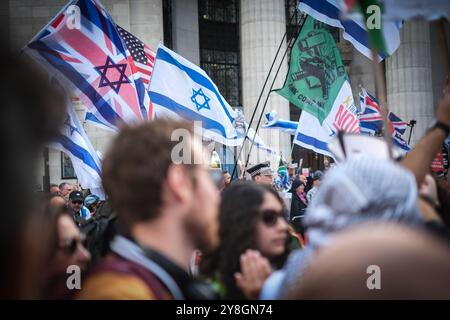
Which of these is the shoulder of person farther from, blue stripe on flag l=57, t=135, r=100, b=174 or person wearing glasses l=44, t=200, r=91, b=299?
blue stripe on flag l=57, t=135, r=100, b=174

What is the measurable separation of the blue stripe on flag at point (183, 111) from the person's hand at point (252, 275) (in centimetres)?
467

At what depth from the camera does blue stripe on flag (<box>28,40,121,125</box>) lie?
6129 millimetres

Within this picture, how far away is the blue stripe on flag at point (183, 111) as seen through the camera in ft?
23.9

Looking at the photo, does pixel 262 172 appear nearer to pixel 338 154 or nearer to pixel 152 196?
pixel 338 154

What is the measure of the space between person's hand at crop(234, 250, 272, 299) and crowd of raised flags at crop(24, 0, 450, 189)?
3542 millimetres

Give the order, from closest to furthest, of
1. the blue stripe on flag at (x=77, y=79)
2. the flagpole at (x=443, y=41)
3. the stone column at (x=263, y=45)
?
the flagpole at (x=443, y=41) < the blue stripe on flag at (x=77, y=79) < the stone column at (x=263, y=45)

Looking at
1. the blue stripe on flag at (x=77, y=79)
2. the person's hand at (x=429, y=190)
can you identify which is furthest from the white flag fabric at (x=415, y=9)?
the blue stripe on flag at (x=77, y=79)

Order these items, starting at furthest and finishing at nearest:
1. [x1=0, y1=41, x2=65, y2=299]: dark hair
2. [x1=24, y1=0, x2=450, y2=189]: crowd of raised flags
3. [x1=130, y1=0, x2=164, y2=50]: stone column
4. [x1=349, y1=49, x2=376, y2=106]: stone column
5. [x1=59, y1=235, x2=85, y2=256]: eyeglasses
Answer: [x1=349, y1=49, x2=376, y2=106]: stone column
[x1=130, y1=0, x2=164, y2=50]: stone column
[x1=24, y1=0, x2=450, y2=189]: crowd of raised flags
[x1=59, y1=235, x2=85, y2=256]: eyeglasses
[x1=0, y1=41, x2=65, y2=299]: dark hair

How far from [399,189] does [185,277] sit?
78 cm

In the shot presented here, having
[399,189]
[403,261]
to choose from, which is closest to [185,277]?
[399,189]

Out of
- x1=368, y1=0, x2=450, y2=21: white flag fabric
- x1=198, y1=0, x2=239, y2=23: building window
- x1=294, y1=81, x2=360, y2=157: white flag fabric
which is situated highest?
x1=198, y1=0, x2=239, y2=23: building window

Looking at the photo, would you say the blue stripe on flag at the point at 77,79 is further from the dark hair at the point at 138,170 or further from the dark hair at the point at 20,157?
the dark hair at the point at 20,157

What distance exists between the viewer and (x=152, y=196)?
1.70 metres

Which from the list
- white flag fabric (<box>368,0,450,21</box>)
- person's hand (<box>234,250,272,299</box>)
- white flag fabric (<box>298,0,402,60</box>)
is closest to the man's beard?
person's hand (<box>234,250,272,299</box>)
